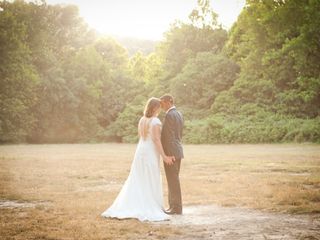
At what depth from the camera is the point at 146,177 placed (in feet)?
31.3

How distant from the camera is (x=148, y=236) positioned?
7.45m

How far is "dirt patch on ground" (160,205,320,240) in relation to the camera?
7445 millimetres

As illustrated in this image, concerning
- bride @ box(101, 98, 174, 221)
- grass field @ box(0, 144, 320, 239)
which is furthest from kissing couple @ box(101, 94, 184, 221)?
grass field @ box(0, 144, 320, 239)

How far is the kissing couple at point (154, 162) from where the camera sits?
30.8 feet

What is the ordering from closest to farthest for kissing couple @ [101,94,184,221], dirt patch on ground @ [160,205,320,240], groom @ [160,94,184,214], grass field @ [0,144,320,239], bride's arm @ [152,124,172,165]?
dirt patch on ground @ [160,205,320,240] < grass field @ [0,144,320,239] < kissing couple @ [101,94,184,221] < bride's arm @ [152,124,172,165] < groom @ [160,94,184,214]

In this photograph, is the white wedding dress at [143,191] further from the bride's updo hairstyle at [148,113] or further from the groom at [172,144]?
the groom at [172,144]

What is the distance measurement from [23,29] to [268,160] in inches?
1230

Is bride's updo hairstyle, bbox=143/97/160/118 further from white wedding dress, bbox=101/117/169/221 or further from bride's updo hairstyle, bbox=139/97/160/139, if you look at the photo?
white wedding dress, bbox=101/117/169/221

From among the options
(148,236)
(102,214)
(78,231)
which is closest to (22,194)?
(102,214)

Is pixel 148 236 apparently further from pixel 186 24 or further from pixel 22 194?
pixel 186 24

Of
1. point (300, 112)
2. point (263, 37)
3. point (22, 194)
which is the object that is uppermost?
point (263, 37)

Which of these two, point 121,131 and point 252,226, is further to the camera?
point 121,131

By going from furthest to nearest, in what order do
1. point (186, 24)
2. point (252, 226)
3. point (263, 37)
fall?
1. point (186, 24)
2. point (263, 37)
3. point (252, 226)

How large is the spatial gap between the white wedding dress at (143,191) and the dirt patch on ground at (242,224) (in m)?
0.47
